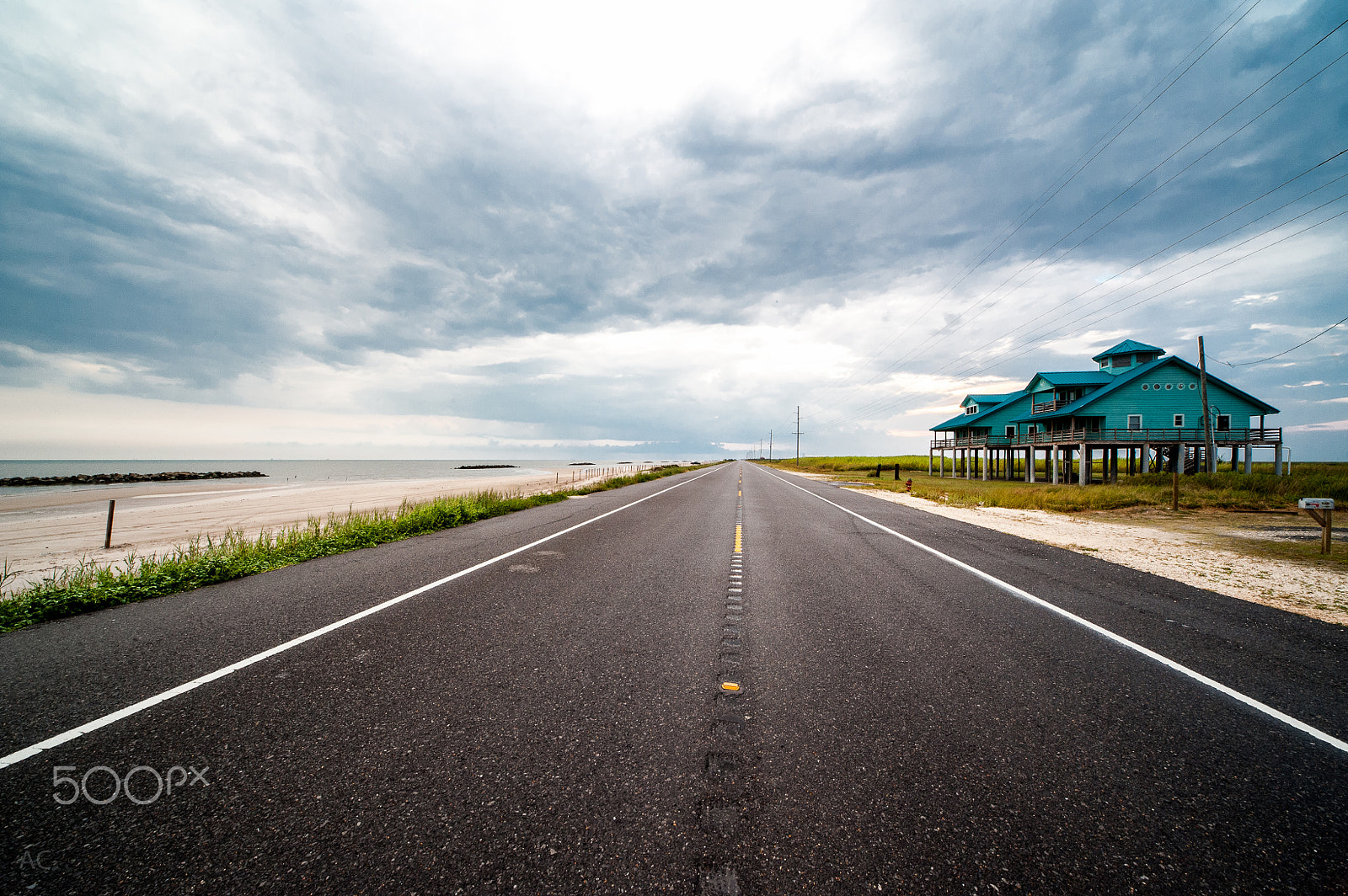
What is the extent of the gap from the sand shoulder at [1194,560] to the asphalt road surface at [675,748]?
1394 millimetres

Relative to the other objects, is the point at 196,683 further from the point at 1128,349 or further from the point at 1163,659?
the point at 1128,349

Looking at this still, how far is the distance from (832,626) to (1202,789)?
2.83 metres

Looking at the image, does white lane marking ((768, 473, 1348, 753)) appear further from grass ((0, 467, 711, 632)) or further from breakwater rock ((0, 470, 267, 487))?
breakwater rock ((0, 470, 267, 487))

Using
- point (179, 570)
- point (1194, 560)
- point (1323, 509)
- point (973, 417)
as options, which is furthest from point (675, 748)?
point (973, 417)

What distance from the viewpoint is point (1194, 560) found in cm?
895

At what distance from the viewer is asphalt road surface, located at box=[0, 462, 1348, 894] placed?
2.09 metres

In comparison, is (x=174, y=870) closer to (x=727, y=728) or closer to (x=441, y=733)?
(x=441, y=733)

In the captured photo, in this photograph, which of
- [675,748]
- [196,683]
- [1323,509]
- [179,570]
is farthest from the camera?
[1323,509]

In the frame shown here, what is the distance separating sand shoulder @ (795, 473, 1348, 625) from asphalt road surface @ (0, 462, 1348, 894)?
139 centimetres

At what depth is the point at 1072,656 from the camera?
4.42 m

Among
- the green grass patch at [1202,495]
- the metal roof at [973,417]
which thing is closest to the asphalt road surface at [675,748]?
the green grass patch at [1202,495]

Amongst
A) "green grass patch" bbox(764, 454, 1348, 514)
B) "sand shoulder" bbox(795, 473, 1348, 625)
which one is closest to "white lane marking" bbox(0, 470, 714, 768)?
"sand shoulder" bbox(795, 473, 1348, 625)

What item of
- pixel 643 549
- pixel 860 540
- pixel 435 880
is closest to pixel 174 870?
pixel 435 880

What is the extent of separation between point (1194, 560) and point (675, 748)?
11335 millimetres
